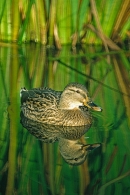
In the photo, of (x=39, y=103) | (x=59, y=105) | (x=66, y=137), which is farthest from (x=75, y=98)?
(x=66, y=137)

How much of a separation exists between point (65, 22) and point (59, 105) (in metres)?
4.01

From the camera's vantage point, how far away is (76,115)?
7547 millimetres

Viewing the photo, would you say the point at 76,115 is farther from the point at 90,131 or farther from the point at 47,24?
A: the point at 47,24

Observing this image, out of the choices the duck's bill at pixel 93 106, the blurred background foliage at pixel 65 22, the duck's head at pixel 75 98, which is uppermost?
the blurred background foliage at pixel 65 22

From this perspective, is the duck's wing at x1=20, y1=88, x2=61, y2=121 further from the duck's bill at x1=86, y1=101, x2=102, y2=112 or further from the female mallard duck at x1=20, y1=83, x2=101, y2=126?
the duck's bill at x1=86, y1=101, x2=102, y2=112

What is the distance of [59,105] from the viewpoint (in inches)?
303

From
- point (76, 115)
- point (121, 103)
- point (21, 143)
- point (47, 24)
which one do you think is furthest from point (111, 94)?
point (47, 24)

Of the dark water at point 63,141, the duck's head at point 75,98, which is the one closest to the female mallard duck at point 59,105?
the duck's head at point 75,98

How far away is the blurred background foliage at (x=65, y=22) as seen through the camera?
1118 cm

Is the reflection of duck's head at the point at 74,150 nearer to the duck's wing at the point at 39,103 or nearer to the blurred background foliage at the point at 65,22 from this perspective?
the duck's wing at the point at 39,103

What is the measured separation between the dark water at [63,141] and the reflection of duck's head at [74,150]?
4cm

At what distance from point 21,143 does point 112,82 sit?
293 cm

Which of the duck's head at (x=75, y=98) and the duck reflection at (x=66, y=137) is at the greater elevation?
the duck's head at (x=75, y=98)

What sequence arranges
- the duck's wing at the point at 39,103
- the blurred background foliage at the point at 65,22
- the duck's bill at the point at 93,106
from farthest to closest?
the blurred background foliage at the point at 65,22
the duck's wing at the point at 39,103
the duck's bill at the point at 93,106
